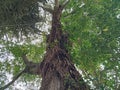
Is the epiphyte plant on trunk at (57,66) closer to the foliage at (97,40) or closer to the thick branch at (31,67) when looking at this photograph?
the thick branch at (31,67)

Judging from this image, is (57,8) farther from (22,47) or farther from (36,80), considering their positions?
(36,80)

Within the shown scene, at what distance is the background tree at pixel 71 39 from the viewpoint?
718 centimetres

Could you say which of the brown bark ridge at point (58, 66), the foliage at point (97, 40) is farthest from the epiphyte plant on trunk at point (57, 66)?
the foliage at point (97, 40)

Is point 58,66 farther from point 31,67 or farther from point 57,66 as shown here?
point 31,67

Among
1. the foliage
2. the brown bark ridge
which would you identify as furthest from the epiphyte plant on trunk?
the foliage

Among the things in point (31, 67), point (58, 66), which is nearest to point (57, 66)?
point (58, 66)

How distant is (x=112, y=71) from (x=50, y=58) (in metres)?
1.75

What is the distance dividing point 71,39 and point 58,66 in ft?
2.70

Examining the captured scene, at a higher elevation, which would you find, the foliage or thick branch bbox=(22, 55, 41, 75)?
the foliage

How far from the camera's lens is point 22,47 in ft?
28.8

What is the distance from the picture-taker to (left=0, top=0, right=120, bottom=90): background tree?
23.6ft

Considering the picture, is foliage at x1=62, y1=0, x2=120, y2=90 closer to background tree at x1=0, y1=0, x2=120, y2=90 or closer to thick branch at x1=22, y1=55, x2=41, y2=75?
background tree at x1=0, y1=0, x2=120, y2=90

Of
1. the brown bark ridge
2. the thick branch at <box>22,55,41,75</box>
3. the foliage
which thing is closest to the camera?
the foliage

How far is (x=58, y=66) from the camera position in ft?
25.6
